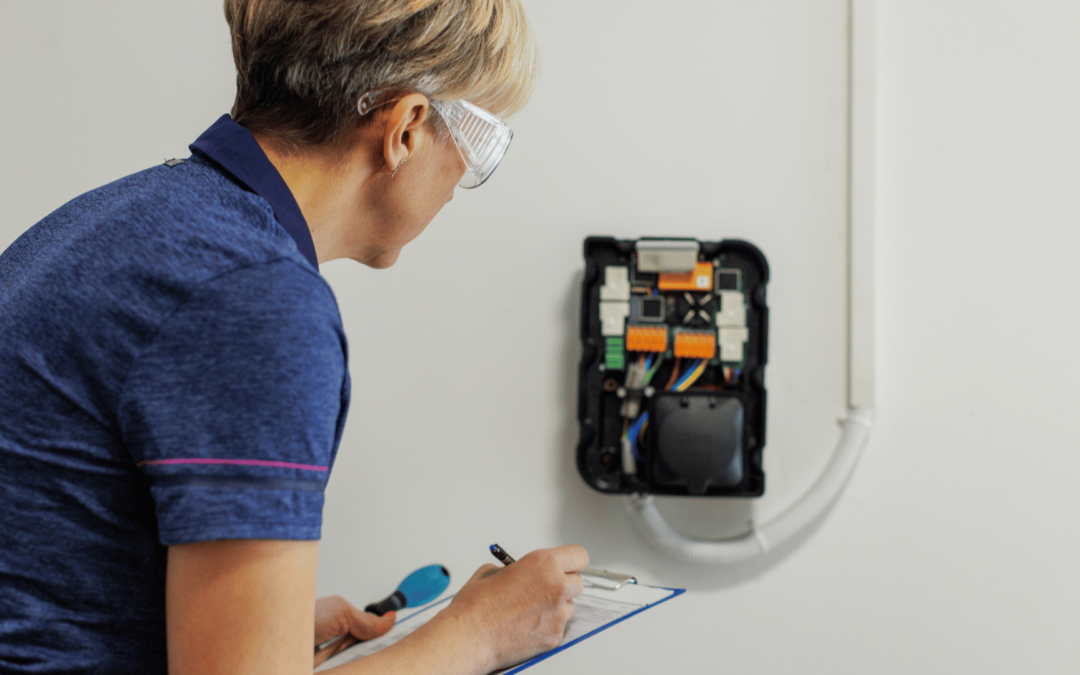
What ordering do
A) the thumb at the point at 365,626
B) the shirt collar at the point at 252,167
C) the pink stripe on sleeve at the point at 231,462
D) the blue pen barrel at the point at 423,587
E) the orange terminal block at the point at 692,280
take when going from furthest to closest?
the orange terminal block at the point at 692,280, the blue pen barrel at the point at 423,587, the thumb at the point at 365,626, the shirt collar at the point at 252,167, the pink stripe on sleeve at the point at 231,462

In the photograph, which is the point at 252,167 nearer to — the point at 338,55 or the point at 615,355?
the point at 338,55

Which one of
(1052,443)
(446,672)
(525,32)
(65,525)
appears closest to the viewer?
(65,525)

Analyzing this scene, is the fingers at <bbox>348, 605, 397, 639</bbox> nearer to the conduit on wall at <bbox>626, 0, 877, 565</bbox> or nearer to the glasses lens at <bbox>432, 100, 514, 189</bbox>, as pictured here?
the conduit on wall at <bbox>626, 0, 877, 565</bbox>

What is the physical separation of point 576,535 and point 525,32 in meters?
0.79

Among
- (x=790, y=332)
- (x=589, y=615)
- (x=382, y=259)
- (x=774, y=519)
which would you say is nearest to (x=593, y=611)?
(x=589, y=615)

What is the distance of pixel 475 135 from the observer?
26.3 inches

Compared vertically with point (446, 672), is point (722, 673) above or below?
below

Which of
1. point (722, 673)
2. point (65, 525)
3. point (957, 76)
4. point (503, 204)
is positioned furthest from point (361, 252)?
point (957, 76)

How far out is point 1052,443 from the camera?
1.06 meters

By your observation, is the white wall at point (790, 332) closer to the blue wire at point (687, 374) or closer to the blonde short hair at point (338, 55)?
the blue wire at point (687, 374)

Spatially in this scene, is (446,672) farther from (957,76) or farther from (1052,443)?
(957,76)

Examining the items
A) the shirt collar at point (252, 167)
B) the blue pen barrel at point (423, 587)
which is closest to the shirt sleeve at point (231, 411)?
the shirt collar at point (252, 167)

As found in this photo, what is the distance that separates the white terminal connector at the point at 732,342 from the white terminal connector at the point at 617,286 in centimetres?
16

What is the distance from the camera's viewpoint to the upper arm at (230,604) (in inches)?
16.3
